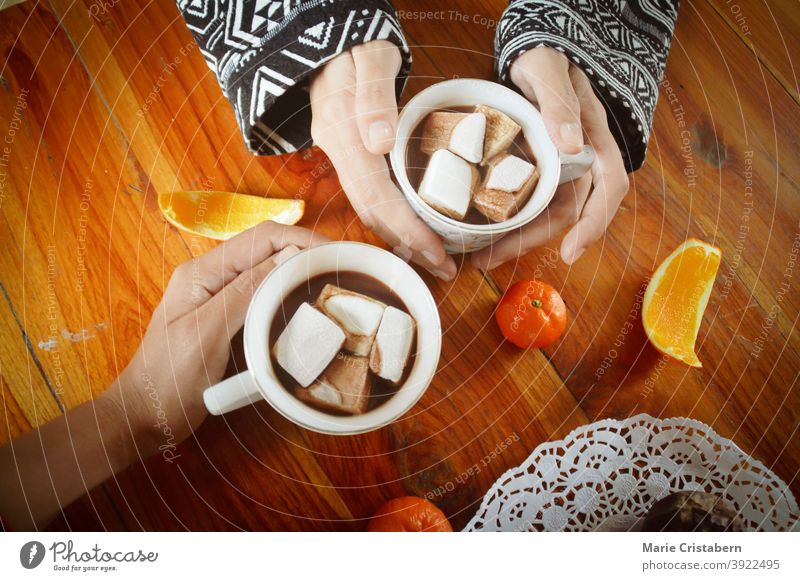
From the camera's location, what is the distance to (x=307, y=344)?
28 centimetres

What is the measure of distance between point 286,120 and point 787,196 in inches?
13.5

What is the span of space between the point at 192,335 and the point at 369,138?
6.5 inches

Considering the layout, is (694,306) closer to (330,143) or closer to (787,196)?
(787,196)

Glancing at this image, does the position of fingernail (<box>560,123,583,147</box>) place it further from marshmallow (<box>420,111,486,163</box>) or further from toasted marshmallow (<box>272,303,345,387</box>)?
toasted marshmallow (<box>272,303,345,387</box>)

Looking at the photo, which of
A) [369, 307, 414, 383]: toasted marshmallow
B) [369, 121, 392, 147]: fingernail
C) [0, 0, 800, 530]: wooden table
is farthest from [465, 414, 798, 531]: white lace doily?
[369, 121, 392, 147]: fingernail

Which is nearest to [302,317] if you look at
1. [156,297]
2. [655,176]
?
[156,297]

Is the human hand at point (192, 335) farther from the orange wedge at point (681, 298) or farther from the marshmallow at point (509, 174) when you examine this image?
the orange wedge at point (681, 298)

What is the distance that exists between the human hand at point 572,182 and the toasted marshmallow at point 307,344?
0.11 metres

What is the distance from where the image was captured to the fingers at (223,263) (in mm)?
312

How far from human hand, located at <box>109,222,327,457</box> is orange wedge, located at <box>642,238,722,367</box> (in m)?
0.23

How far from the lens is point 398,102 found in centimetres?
32
